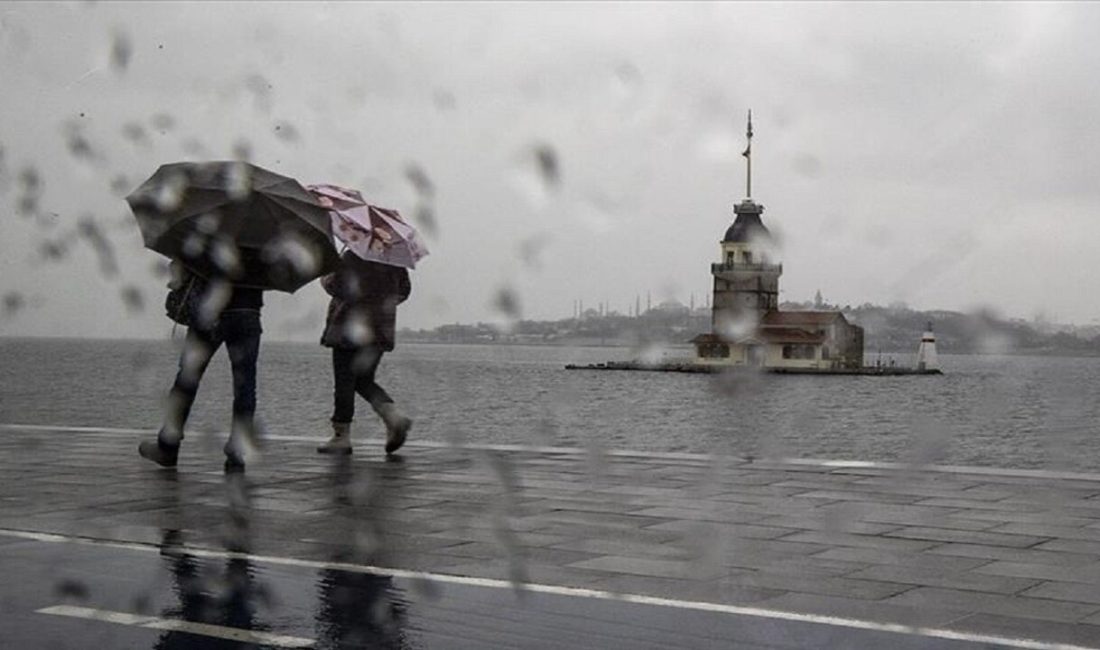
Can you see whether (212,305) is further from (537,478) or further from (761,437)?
(761,437)

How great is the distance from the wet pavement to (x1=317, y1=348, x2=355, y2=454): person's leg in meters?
1.41

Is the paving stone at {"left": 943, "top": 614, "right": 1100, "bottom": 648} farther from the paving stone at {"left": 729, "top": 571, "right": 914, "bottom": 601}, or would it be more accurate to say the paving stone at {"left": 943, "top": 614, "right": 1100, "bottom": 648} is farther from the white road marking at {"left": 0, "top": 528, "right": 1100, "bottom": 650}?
the paving stone at {"left": 729, "top": 571, "right": 914, "bottom": 601}

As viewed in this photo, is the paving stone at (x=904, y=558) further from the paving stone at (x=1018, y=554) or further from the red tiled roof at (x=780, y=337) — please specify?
the red tiled roof at (x=780, y=337)

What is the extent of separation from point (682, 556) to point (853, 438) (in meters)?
46.1

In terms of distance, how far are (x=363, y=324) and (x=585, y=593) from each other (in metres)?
7.10

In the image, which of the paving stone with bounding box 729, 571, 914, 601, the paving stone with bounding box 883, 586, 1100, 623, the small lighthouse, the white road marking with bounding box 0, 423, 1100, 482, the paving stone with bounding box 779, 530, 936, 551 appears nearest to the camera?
the paving stone with bounding box 883, 586, 1100, 623

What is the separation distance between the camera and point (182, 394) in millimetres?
12172

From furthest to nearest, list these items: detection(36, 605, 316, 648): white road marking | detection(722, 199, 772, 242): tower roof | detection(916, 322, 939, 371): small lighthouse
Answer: detection(916, 322, 939, 371): small lighthouse, detection(722, 199, 772, 242): tower roof, detection(36, 605, 316, 648): white road marking

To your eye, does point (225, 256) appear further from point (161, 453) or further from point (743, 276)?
point (743, 276)

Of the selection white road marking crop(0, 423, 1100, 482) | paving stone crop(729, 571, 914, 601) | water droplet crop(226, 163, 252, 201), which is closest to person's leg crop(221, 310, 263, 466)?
water droplet crop(226, 163, 252, 201)

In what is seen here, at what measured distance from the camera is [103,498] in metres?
10.0

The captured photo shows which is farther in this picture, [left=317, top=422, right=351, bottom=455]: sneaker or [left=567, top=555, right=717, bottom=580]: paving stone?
[left=317, top=422, right=351, bottom=455]: sneaker

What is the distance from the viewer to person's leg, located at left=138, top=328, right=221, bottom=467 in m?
12.0

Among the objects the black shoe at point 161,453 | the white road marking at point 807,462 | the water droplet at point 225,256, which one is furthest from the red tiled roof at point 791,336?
the water droplet at point 225,256
